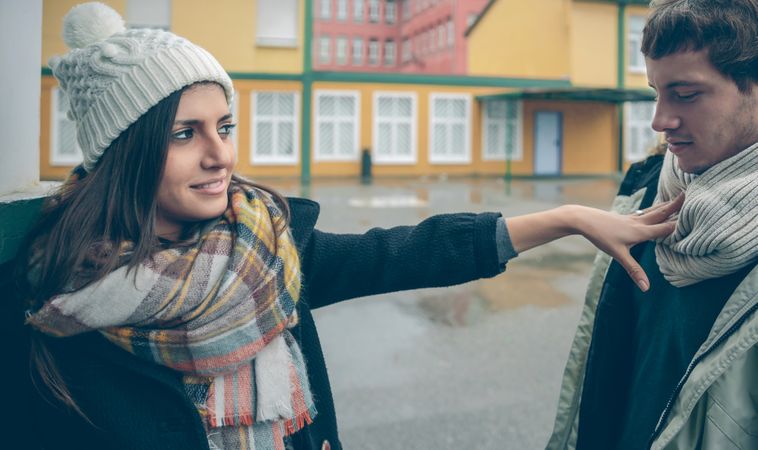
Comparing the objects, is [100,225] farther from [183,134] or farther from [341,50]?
[341,50]

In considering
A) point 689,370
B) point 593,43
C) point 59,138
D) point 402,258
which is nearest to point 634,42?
point 593,43

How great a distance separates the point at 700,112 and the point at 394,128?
20.8 metres

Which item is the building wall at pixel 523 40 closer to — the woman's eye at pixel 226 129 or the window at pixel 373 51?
the woman's eye at pixel 226 129

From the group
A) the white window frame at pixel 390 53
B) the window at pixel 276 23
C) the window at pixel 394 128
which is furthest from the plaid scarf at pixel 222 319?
the white window frame at pixel 390 53

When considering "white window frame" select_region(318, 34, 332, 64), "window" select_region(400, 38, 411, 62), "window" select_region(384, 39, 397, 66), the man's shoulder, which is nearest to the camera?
the man's shoulder

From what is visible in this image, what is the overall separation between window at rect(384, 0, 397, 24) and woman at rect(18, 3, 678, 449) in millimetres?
62085

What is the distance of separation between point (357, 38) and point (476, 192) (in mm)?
49984

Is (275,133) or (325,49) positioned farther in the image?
(325,49)

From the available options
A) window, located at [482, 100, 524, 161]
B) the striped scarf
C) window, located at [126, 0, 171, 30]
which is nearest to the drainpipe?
window, located at [482, 100, 524, 161]

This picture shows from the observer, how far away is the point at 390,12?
61.7 meters

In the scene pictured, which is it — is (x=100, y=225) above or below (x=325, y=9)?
below

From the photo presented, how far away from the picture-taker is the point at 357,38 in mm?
63688

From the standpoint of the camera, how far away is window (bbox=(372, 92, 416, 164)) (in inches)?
867

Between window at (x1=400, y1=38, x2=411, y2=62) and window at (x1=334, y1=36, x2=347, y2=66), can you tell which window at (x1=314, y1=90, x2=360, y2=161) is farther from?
window at (x1=334, y1=36, x2=347, y2=66)
